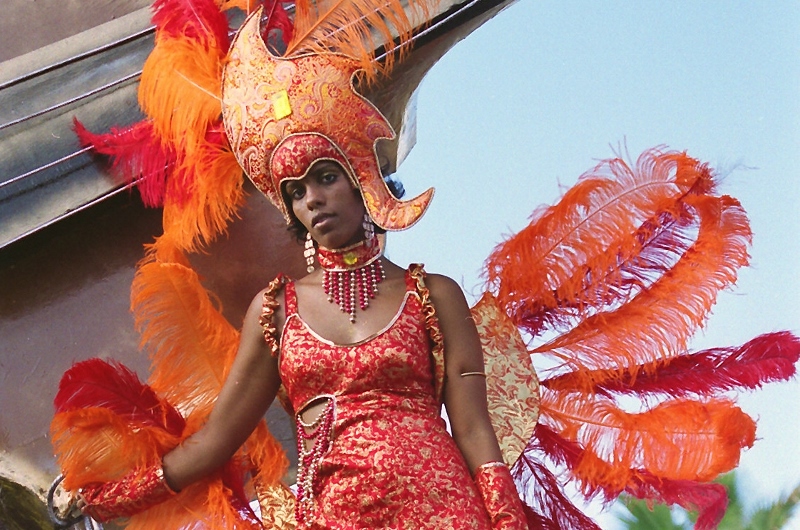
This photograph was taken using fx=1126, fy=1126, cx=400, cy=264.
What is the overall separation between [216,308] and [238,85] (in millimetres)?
612

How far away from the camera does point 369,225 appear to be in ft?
7.00

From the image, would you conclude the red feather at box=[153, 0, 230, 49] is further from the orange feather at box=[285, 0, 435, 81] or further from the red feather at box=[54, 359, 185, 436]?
the red feather at box=[54, 359, 185, 436]

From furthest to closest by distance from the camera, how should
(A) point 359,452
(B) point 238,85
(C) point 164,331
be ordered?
(C) point 164,331 < (B) point 238,85 < (A) point 359,452

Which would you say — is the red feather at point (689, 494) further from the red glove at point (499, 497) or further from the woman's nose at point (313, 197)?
the woman's nose at point (313, 197)

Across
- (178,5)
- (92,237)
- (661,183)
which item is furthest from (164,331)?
(661,183)

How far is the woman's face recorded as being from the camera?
2.09 metres

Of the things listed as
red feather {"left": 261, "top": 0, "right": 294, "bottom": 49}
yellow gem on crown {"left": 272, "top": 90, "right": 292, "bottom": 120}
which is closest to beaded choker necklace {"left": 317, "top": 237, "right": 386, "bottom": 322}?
yellow gem on crown {"left": 272, "top": 90, "right": 292, "bottom": 120}

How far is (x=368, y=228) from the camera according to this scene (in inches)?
84.0

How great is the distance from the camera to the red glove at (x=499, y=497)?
194cm

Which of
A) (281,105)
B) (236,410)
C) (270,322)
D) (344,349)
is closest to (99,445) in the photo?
(236,410)

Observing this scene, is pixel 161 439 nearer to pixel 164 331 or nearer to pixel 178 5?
pixel 164 331

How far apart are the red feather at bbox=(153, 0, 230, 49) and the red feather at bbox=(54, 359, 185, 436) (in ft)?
2.29

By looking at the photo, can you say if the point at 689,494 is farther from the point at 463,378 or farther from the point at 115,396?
the point at 115,396

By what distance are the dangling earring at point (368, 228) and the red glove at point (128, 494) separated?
0.61m
